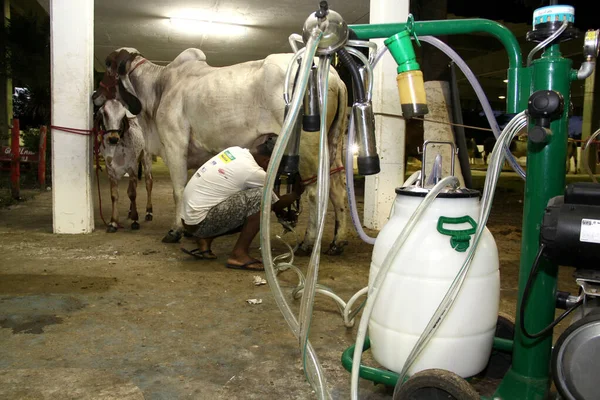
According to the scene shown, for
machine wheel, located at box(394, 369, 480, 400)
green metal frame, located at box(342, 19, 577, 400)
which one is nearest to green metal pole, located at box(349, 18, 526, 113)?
green metal frame, located at box(342, 19, 577, 400)

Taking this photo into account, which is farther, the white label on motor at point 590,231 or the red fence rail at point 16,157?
the red fence rail at point 16,157

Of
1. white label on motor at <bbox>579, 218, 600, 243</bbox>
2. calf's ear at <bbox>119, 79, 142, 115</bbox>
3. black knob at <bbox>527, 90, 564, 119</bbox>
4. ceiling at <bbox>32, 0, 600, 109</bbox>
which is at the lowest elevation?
white label on motor at <bbox>579, 218, 600, 243</bbox>

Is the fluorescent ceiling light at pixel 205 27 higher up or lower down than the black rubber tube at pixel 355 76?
higher up

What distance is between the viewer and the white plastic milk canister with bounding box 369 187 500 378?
5.71 ft

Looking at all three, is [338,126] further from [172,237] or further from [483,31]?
[483,31]

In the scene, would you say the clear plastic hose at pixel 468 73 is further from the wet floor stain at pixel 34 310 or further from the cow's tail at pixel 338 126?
the cow's tail at pixel 338 126

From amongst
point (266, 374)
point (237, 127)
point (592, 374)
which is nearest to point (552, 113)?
point (592, 374)

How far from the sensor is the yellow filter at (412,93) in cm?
159

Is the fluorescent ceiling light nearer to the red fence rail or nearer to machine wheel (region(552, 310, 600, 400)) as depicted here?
the red fence rail

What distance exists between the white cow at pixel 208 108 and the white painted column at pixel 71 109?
1.10 feet

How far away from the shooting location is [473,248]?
166cm

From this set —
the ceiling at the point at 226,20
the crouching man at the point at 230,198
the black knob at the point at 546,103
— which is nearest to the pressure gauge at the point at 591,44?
the black knob at the point at 546,103

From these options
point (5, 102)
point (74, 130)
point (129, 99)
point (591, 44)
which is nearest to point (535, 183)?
point (591, 44)

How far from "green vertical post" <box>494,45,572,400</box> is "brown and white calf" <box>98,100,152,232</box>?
180 inches
